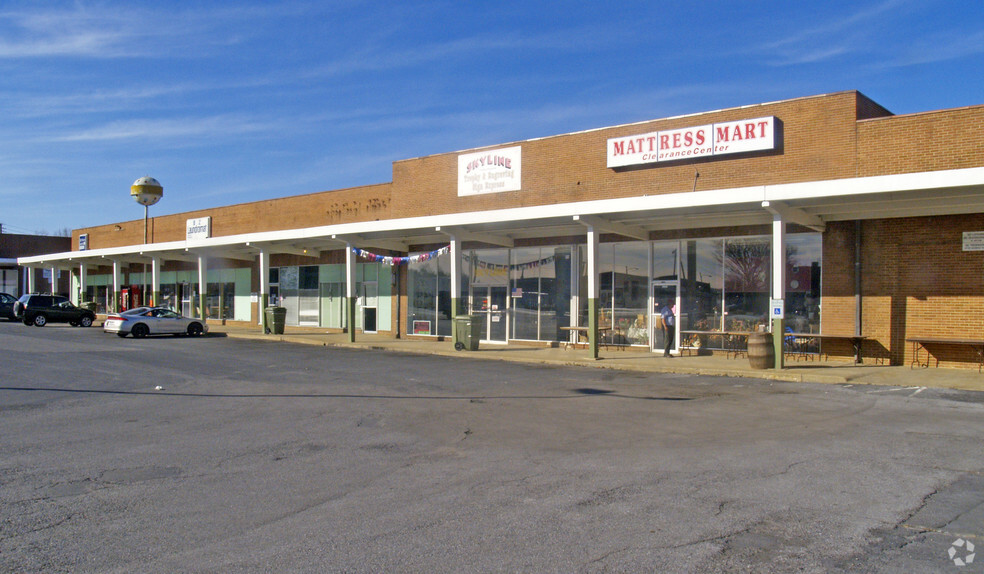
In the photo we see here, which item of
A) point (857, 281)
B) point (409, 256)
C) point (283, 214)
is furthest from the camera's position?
point (283, 214)

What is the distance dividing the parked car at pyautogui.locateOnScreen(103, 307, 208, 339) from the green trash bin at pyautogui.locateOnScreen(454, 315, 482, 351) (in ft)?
44.6

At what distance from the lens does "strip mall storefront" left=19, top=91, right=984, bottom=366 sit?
16953mm

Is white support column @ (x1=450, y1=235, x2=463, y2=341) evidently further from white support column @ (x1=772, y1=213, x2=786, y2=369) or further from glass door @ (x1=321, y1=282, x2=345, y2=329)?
white support column @ (x1=772, y1=213, x2=786, y2=369)

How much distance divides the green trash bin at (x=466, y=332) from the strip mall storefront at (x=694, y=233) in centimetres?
68

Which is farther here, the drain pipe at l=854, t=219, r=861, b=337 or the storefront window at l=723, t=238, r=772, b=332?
the storefront window at l=723, t=238, r=772, b=332

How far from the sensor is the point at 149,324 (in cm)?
2933

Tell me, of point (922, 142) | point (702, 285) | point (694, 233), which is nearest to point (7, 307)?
point (694, 233)

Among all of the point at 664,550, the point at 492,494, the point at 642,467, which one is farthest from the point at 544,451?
the point at 664,550

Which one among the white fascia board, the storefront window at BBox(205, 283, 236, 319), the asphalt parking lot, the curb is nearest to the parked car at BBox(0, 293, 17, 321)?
the storefront window at BBox(205, 283, 236, 319)

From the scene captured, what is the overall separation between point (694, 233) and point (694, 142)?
2687 mm

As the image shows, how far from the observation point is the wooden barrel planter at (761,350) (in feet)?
56.1

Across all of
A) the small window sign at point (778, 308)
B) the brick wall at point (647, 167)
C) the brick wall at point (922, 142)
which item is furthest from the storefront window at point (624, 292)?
the brick wall at point (922, 142)

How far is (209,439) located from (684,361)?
43.4 feet

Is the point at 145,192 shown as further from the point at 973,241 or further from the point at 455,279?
the point at 973,241
